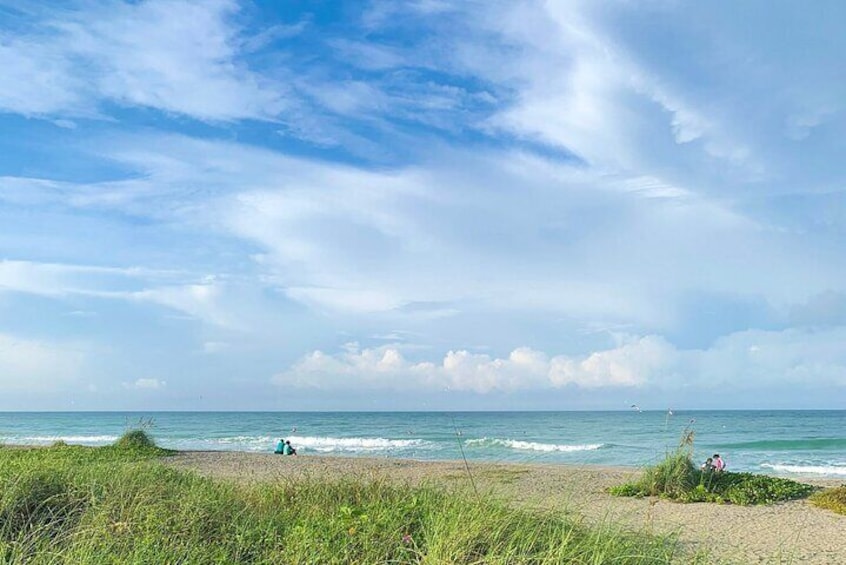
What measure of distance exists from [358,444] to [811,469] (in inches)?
1074

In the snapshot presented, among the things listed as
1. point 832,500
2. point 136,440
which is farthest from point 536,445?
point 832,500

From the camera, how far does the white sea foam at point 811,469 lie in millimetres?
28147

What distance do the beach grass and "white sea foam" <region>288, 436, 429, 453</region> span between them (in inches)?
1453

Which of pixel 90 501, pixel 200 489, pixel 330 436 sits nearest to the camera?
pixel 90 501

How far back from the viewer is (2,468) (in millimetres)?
8203

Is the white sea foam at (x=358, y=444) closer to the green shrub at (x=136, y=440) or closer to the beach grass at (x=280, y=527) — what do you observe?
the green shrub at (x=136, y=440)

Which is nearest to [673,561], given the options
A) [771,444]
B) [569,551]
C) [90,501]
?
[569,551]

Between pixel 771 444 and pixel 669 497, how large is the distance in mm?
36028

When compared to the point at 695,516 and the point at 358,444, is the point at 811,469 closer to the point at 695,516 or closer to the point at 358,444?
the point at 695,516

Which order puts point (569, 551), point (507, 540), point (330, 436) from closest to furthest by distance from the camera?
point (569, 551)
point (507, 540)
point (330, 436)

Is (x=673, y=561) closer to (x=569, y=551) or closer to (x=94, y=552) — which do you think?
(x=569, y=551)

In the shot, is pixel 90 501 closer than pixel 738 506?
Yes

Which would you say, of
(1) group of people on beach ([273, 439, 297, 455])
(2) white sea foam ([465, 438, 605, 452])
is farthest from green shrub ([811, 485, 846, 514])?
(2) white sea foam ([465, 438, 605, 452])

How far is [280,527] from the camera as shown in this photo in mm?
6395
